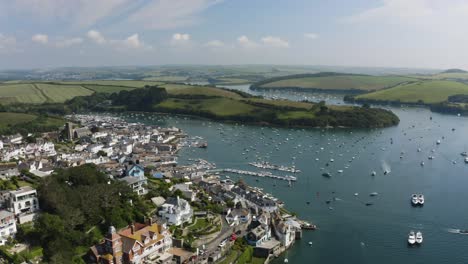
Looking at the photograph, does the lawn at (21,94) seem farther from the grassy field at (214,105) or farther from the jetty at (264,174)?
the jetty at (264,174)

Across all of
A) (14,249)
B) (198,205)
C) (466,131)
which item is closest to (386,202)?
(198,205)

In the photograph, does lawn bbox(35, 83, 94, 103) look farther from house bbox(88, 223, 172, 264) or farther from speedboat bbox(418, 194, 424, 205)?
speedboat bbox(418, 194, 424, 205)

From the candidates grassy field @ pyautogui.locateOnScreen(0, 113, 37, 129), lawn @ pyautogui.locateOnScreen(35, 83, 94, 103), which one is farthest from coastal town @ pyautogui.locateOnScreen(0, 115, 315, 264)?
lawn @ pyautogui.locateOnScreen(35, 83, 94, 103)

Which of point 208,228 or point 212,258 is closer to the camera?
point 212,258

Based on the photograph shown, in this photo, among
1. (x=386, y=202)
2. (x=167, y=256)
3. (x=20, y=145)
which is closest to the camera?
(x=167, y=256)

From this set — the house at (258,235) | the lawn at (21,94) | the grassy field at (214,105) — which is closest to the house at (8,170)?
the house at (258,235)

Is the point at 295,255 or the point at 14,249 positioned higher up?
the point at 14,249

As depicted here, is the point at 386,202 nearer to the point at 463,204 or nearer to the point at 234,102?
the point at 463,204
